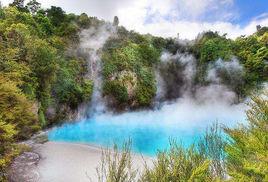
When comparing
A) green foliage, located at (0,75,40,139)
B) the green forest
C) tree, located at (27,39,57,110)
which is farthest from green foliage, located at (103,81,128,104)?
green foliage, located at (0,75,40,139)

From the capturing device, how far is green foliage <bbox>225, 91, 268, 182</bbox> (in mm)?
10039

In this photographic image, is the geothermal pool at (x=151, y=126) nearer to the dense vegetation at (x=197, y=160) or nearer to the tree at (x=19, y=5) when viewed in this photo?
the dense vegetation at (x=197, y=160)

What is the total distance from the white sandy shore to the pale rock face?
63.7 ft

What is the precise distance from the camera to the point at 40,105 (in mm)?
33656

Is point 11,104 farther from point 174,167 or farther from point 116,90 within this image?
point 116,90

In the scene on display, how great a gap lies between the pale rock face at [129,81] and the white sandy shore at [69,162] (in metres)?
19.4

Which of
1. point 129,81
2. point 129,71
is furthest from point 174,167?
point 129,71

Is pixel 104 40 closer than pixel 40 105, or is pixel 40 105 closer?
pixel 40 105

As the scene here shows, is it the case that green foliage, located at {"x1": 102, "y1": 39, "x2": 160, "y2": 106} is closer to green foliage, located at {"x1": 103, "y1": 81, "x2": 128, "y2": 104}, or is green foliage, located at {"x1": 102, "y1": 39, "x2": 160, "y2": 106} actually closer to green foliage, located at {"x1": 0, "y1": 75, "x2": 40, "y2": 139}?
green foliage, located at {"x1": 103, "y1": 81, "x2": 128, "y2": 104}

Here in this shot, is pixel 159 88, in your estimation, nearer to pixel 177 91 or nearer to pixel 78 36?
pixel 177 91

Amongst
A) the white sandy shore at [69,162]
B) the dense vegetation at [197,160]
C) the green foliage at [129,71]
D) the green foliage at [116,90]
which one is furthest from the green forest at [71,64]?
the dense vegetation at [197,160]

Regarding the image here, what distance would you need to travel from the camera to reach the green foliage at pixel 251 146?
1004cm

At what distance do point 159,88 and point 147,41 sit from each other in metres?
7.67

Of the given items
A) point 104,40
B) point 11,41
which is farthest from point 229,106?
point 11,41
